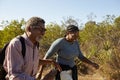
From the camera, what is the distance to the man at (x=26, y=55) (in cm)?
315

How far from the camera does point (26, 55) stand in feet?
10.7

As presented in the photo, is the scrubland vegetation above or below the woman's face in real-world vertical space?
below

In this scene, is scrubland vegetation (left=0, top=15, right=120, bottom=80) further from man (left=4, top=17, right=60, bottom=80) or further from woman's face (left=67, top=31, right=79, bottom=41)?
man (left=4, top=17, right=60, bottom=80)

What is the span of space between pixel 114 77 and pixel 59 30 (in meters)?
9.90

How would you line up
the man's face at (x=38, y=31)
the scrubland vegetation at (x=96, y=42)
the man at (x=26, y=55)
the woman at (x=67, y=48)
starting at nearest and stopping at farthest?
the man at (x=26, y=55) < the man's face at (x=38, y=31) < the woman at (x=67, y=48) < the scrubland vegetation at (x=96, y=42)

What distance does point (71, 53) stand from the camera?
6117mm

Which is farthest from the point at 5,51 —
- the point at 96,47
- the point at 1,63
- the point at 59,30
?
the point at 59,30

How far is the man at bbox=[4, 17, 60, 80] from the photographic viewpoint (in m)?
3.15

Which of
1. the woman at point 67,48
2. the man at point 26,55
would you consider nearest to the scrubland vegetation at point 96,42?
the woman at point 67,48

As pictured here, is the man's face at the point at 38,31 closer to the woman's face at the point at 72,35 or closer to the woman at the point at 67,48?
the woman at the point at 67,48

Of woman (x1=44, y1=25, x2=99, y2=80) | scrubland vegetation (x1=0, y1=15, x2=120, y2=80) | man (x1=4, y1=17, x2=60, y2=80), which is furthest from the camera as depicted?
scrubland vegetation (x1=0, y1=15, x2=120, y2=80)

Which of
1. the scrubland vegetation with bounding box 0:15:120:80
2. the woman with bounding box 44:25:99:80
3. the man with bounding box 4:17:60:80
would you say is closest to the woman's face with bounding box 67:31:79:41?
the woman with bounding box 44:25:99:80

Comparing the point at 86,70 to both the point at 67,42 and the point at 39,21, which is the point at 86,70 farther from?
the point at 39,21

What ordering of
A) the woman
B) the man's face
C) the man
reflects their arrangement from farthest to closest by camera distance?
the woman < the man's face < the man
